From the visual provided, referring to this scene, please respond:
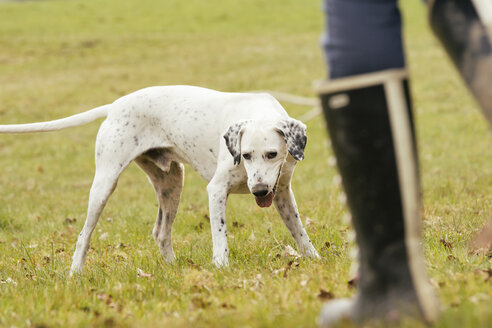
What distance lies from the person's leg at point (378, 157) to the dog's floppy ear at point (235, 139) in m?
2.33

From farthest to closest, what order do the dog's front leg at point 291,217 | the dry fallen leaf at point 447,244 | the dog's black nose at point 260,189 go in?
the dog's front leg at point 291,217
the dog's black nose at point 260,189
the dry fallen leaf at point 447,244

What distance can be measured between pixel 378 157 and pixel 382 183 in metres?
0.09

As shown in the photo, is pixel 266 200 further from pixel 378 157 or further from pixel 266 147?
pixel 378 157

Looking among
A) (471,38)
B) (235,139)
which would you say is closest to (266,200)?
(235,139)

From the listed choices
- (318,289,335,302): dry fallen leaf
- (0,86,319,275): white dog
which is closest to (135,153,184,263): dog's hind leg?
(0,86,319,275): white dog

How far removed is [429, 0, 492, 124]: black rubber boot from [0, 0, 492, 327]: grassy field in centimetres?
75

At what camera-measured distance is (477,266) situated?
3.16m

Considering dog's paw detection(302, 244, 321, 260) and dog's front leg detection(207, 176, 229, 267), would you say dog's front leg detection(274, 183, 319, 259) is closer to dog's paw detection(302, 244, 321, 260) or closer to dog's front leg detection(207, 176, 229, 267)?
dog's paw detection(302, 244, 321, 260)

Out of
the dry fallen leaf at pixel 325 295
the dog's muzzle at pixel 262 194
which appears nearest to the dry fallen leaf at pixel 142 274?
the dog's muzzle at pixel 262 194

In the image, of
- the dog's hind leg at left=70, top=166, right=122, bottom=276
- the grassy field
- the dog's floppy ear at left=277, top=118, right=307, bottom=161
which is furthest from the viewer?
the dog's hind leg at left=70, top=166, right=122, bottom=276

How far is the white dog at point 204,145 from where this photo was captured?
4320mm

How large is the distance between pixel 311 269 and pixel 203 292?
0.64 meters

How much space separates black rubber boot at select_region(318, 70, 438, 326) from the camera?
195 centimetres

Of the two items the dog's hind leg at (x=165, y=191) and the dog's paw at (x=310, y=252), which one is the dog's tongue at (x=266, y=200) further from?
the dog's hind leg at (x=165, y=191)
